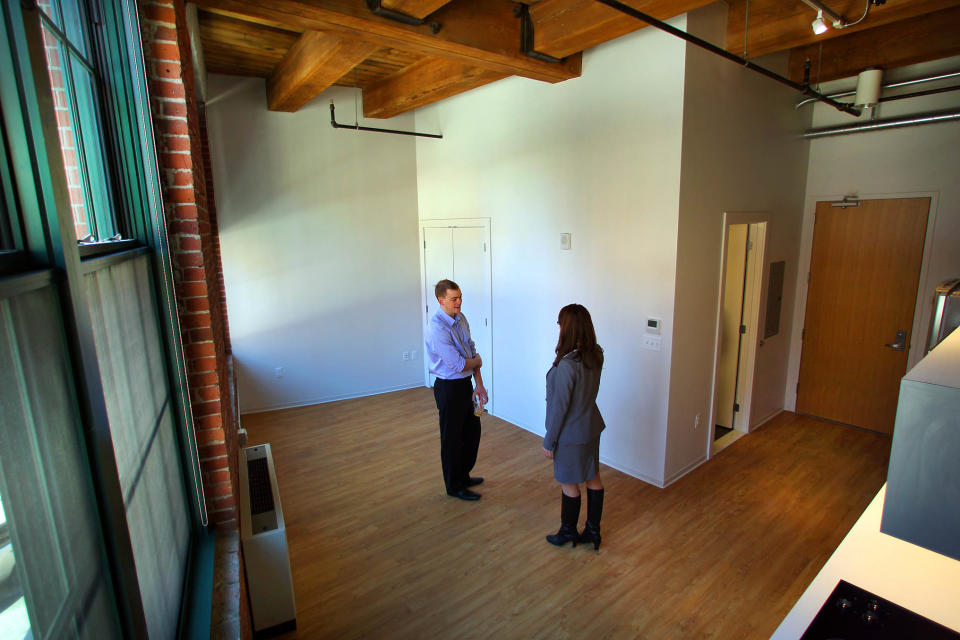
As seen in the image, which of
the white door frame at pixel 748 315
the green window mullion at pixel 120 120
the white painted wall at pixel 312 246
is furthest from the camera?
the white painted wall at pixel 312 246

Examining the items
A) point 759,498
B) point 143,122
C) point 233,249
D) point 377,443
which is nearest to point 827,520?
point 759,498

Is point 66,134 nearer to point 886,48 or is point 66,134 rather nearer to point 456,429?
point 456,429

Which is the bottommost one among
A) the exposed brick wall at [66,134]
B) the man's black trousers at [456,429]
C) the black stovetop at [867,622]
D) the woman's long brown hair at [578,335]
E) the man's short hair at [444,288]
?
the man's black trousers at [456,429]

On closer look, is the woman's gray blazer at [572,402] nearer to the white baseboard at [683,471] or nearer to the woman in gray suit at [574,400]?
the woman in gray suit at [574,400]

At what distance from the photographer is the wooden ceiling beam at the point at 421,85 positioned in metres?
4.25

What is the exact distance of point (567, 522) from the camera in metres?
3.22

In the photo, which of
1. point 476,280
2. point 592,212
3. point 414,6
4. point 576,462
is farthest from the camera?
point 476,280

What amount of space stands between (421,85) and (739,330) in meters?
3.89

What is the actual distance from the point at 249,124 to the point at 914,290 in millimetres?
6754

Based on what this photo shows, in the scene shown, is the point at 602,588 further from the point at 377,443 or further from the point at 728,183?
the point at 728,183

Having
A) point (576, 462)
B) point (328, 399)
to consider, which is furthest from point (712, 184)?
point (328, 399)

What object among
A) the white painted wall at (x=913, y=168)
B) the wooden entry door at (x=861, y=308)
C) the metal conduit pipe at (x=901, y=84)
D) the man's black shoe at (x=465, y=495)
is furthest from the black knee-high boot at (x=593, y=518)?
the metal conduit pipe at (x=901, y=84)

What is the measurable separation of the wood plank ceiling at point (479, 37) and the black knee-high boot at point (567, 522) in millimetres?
2980

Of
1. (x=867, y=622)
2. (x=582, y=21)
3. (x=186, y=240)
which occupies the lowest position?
(x=867, y=622)
